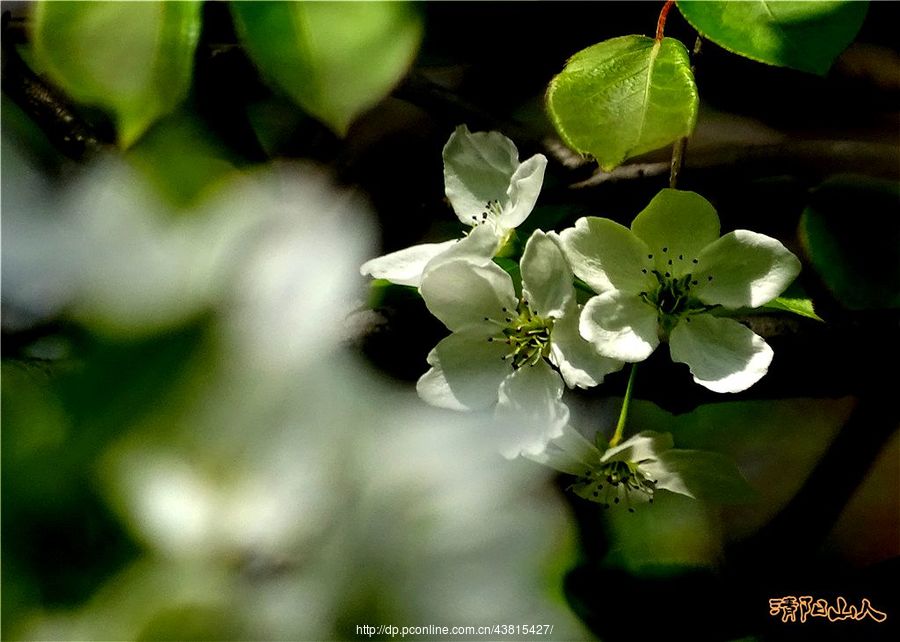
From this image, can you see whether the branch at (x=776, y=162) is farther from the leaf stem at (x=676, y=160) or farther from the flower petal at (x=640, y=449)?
the flower petal at (x=640, y=449)

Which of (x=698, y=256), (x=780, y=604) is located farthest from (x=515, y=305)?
(x=780, y=604)

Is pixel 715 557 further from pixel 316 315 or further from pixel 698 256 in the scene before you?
pixel 316 315

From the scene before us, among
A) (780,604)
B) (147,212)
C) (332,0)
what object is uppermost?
(332,0)

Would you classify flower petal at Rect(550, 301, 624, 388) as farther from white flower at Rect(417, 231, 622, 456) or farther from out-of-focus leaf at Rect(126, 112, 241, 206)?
out-of-focus leaf at Rect(126, 112, 241, 206)

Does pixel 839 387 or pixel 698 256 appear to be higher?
pixel 698 256

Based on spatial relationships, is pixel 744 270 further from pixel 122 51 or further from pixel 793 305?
pixel 122 51
